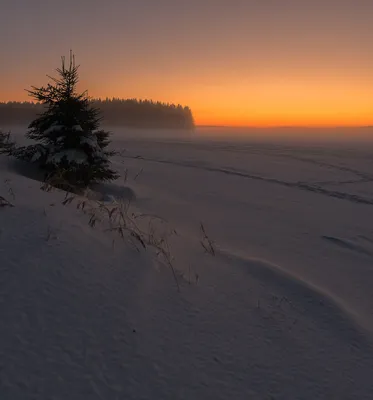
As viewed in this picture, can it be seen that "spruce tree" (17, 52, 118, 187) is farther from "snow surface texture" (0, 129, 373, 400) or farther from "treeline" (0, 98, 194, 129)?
"treeline" (0, 98, 194, 129)

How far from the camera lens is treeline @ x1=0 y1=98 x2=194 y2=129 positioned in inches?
2736

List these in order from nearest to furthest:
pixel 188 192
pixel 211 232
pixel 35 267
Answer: pixel 35 267 → pixel 211 232 → pixel 188 192

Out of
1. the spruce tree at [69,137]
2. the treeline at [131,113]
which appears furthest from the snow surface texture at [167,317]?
the treeline at [131,113]

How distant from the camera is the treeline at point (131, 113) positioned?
69.5 m

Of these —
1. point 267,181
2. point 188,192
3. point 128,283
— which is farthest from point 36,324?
point 267,181

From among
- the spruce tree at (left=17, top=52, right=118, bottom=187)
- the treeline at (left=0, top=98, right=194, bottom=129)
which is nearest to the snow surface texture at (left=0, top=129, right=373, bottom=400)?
the spruce tree at (left=17, top=52, right=118, bottom=187)

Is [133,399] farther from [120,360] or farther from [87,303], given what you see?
[87,303]

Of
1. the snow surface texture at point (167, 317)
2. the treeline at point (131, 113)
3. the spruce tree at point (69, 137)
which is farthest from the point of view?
the treeline at point (131, 113)

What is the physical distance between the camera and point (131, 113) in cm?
8069

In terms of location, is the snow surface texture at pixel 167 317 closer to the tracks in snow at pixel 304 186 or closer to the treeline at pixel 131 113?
the tracks in snow at pixel 304 186

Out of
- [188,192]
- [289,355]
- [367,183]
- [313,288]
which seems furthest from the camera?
[367,183]

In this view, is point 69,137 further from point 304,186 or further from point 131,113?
point 131,113

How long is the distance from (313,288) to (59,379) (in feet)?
7.73

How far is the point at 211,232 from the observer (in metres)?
4.93
